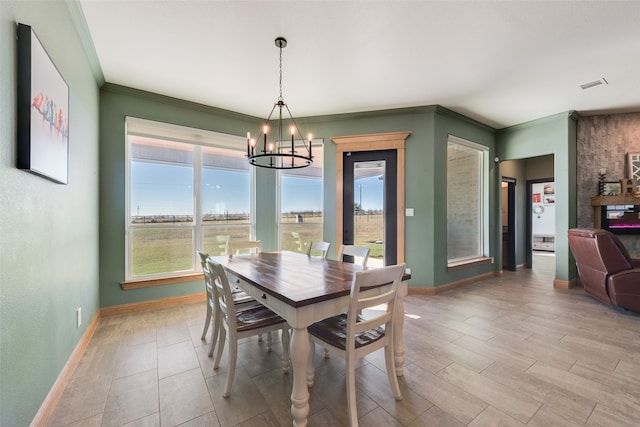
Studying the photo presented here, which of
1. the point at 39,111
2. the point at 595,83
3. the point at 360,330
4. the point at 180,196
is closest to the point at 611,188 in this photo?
the point at 595,83

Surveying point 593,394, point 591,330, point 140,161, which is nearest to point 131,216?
point 140,161

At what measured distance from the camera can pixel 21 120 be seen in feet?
4.23

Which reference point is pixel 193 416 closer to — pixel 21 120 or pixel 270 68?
pixel 21 120

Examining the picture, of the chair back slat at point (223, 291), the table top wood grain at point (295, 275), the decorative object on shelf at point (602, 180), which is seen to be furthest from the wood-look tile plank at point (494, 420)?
the decorative object on shelf at point (602, 180)

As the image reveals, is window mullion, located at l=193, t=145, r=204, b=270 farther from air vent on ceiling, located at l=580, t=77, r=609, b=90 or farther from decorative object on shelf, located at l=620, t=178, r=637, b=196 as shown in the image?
decorative object on shelf, located at l=620, t=178, r=637, b=196

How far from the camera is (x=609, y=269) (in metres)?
3.17

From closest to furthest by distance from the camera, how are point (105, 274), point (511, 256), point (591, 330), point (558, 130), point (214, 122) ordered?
point (591, 330) → point (105, 274) → point (214, 122) → point (558, 130) → point (511, 256)

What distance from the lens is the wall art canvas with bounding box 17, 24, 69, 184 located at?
130 centimetres

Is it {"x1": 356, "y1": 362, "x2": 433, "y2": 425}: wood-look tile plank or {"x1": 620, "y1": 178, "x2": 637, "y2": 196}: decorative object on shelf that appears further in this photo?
{"x1": 620, "y1": 178, "x2": 637, "y2": 196}: decorative object on shelf

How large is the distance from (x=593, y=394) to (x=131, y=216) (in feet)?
15.4

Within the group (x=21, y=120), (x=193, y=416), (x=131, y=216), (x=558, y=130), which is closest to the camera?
(x=21, y=120)

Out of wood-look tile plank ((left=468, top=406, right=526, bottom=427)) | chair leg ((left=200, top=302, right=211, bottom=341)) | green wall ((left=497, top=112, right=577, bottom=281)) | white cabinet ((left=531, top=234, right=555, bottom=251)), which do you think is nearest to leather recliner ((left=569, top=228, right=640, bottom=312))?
green wall ((left=497, top=112, right=577, bottom=281))

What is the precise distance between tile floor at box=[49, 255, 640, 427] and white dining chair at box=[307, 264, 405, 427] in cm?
24

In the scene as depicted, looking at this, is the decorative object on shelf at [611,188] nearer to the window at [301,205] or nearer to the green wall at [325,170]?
the green wall at [325,170]
